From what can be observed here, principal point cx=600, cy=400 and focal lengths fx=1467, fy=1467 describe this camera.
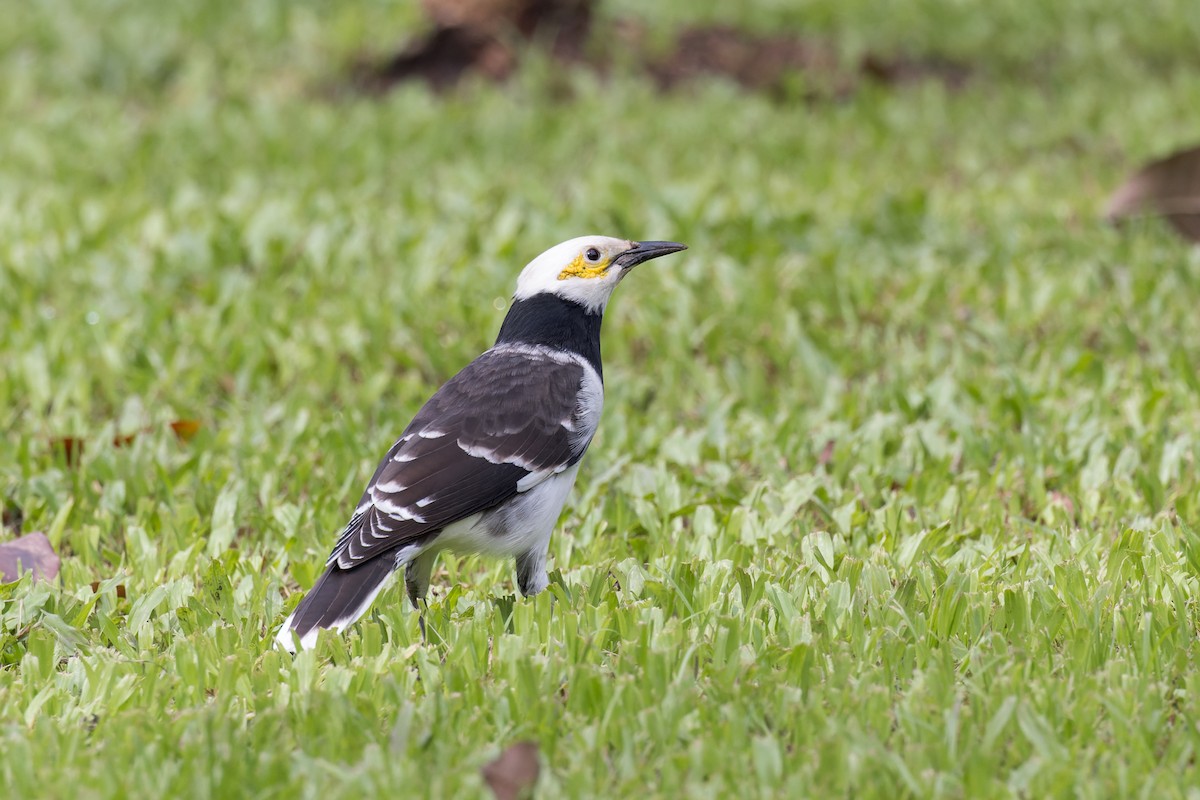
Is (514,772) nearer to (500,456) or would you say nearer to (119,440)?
(500,456)

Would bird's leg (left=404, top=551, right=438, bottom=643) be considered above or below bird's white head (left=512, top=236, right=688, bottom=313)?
below

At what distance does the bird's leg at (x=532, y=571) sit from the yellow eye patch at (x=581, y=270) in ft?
3.10

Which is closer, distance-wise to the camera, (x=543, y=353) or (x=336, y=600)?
(x=336, y=600)

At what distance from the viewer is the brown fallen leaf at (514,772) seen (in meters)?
3.09

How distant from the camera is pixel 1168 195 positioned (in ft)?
26.1

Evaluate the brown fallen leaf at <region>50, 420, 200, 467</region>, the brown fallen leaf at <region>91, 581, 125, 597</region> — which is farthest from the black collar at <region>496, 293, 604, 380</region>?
the brown fallen leaf at <region>50, 420, 200, 467</region>

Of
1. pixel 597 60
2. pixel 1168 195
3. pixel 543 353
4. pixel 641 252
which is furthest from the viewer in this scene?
pixel 597 60

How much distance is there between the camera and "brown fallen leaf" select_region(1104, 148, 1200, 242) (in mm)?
7855

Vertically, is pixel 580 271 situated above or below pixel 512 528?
above

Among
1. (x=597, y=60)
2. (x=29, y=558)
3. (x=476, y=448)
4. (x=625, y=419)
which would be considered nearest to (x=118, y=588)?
(x=29, y=558)

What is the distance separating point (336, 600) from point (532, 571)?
69 cm

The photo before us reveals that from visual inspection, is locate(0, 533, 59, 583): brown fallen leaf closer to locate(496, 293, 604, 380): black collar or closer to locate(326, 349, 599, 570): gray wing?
locate(326, 349, 599, 570): gray wing

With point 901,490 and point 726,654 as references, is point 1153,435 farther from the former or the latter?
point 726,654

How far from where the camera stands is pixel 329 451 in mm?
5449
